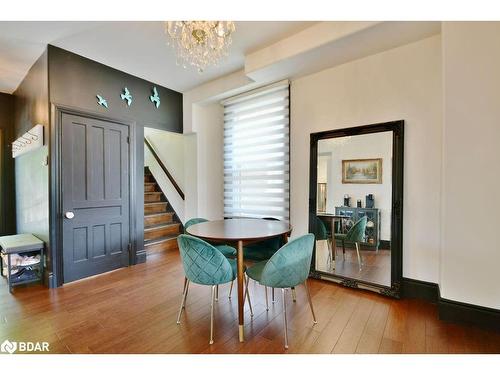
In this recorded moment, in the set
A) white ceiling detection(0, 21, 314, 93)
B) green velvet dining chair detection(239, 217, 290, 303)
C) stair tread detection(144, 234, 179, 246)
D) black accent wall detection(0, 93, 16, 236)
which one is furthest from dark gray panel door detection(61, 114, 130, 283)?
black accent wall detection(0, 93, 16, 236)

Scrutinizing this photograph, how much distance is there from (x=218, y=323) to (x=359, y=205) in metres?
1.92

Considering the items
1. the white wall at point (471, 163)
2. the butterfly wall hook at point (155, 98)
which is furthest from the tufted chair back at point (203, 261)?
the butterfly wall hook at point (155, 98)

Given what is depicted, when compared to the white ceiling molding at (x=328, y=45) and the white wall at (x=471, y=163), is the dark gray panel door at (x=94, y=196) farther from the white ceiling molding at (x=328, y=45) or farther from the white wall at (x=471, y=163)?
the white wall at (x=471, y=163)

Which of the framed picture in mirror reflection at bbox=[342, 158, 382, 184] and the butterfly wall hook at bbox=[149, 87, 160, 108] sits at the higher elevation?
the butterfly wall hook at bbox=[149, 87, 160, 108]

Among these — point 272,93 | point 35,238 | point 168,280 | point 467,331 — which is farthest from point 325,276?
point 35,238

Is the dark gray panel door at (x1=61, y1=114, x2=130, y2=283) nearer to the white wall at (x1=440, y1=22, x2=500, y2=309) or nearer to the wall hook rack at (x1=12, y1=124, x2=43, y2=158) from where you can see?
the wall hook rack at (x1=12, y1=124, x2=43, y2=158)

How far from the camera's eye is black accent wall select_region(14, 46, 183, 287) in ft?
9.23

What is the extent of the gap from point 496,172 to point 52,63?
15.0 feet

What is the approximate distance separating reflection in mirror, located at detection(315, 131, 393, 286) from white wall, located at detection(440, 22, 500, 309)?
0.57 m

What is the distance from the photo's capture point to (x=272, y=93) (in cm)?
350

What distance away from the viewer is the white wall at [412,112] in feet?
7.77

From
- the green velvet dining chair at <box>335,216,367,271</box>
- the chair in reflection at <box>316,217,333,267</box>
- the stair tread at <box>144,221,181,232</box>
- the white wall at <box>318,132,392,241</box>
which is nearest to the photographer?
the white wall at <box>318,132,392,241</box>

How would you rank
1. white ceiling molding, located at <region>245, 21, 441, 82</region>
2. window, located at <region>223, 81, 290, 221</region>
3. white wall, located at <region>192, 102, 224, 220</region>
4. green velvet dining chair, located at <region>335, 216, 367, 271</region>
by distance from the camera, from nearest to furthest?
white ceiling molding, located at <region>245, 21, 441, 82</region>
green velvet dining chair, located at <region>335, 216, 367, 271</region>
window, located at <region>223, 81, 290, 221</region>
white wall, located at <region>192, 102, 224, 220</region>
